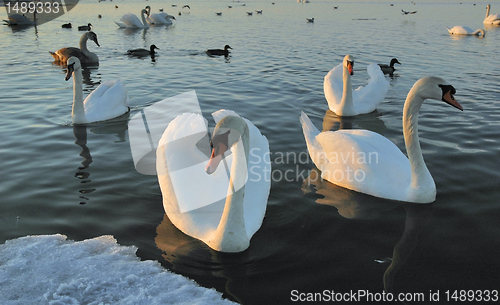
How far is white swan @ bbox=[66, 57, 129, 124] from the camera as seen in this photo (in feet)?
28.2

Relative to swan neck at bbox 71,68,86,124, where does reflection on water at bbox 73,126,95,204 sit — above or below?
below

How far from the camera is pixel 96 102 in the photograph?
913 cm

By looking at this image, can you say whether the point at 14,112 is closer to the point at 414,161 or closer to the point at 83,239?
the point at 83,239

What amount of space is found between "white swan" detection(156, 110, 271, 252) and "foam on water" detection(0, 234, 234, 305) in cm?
58

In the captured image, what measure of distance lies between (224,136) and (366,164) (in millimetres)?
2550

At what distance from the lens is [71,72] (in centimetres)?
908

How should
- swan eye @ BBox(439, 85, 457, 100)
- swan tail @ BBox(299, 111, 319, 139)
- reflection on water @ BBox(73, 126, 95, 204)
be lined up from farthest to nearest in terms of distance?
swan tail @ BBox(299, 111, 319, 139) → reflection on water @ BBox(73, 126, 95, 204) → swan eye @ BBox(439, 85, 457, 100)

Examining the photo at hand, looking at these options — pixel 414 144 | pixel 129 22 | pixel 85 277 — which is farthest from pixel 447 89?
pixel 129 22

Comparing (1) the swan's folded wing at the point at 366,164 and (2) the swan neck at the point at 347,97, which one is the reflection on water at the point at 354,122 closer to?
(2) the swan neck at the point at 347,97

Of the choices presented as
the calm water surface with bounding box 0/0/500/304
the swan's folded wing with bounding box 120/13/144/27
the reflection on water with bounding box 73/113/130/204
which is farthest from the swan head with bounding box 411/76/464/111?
the swan's folded wing with bounding box 120/13/144/27

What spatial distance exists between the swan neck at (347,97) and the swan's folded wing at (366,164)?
10.4 feet

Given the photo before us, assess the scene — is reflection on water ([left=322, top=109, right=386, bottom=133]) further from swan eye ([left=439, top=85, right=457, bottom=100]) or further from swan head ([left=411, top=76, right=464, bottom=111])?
swan eye ([left=439, top=85, right=457, bottom=100])

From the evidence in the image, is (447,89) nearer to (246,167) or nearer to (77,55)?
(246,167)

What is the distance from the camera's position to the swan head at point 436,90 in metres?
5.09
